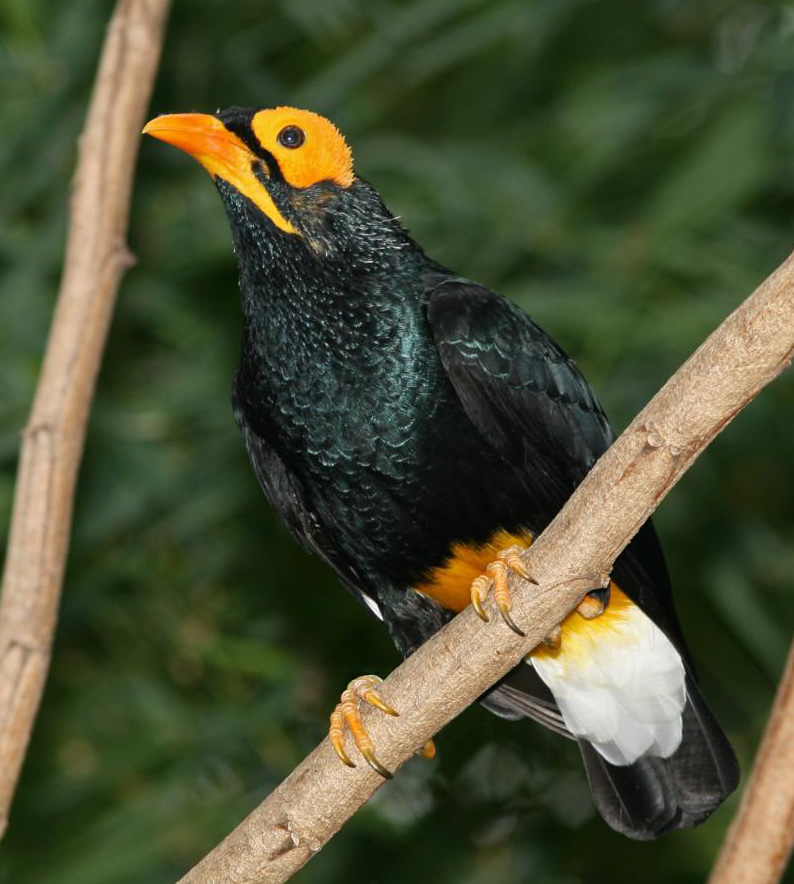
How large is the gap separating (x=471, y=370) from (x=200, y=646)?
2.48 meters

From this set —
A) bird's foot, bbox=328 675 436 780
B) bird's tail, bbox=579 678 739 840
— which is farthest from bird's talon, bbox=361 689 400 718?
bird's tail, bbox=579 678 739 840

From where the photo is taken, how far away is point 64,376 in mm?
3375

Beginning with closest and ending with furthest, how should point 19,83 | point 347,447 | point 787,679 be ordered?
1. point 787,679
2. point 347,447
3. point 19,83

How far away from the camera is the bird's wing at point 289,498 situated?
3.96m

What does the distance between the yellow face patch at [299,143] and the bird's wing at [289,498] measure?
2.21ft

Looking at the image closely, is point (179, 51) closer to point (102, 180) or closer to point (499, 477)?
point (102, 180)

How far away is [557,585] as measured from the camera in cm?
285

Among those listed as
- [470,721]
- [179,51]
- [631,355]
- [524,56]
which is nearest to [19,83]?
[179,51]

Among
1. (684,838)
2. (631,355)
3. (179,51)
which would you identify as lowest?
(684,838)

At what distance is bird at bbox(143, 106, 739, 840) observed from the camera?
3.59 metres

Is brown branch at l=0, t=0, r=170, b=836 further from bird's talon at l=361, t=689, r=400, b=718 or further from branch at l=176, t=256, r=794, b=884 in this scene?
bird's talon at l=361, t=689, r=400, b=718

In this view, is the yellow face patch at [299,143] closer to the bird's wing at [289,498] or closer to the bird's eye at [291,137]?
the bird's eye at [291,137]

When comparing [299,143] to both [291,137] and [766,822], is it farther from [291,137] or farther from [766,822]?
[766,822]

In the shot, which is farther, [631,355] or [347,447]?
[631,355]
